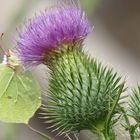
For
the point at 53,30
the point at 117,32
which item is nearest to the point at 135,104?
the point at 53,30

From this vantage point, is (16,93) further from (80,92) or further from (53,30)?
(80,92)

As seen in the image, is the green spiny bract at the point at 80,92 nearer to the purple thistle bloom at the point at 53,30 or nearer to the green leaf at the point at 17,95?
the purple thistle bloom at the point at 53,30

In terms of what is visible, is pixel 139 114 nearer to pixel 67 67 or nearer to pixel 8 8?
pixel 67 67

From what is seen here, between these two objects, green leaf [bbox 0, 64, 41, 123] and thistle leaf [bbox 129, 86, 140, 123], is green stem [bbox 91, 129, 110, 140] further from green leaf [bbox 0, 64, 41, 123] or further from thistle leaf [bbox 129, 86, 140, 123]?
green leaf [bbox 0, 64, 41, 123]

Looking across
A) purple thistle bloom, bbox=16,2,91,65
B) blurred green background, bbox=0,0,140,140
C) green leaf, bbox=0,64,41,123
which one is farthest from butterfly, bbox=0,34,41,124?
blurred green background, bbox=0,0,140,140

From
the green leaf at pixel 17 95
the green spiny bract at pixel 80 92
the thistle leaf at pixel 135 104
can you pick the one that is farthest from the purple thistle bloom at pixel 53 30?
the green leaf at pixel 17 95

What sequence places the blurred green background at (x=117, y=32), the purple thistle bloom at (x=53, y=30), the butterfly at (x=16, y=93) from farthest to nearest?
the blurred green background at (x=117, y=32), the butterfly at (x=16, y=93), the purple thistle bloom at (x=53, y=30)
